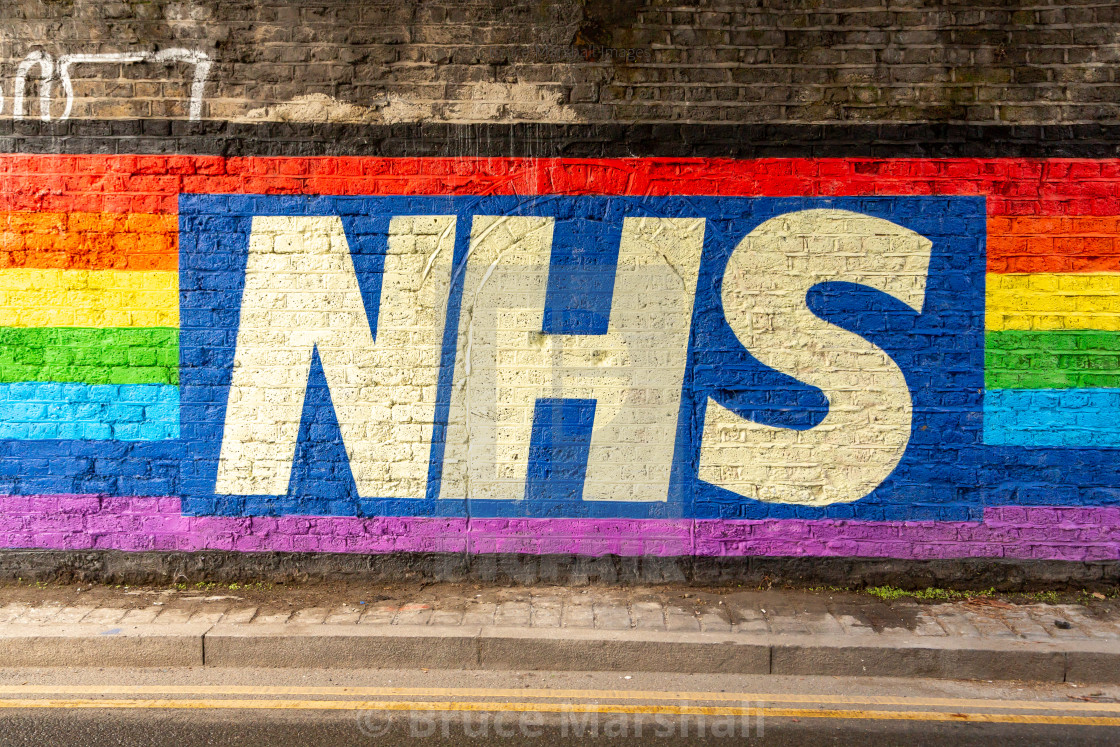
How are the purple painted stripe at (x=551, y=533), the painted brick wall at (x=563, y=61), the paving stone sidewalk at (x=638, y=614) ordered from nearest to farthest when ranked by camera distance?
the paving stone sidewalk at (x=638, y=614) → the painted brick wall at (x=563, y=61) → the purple painted stripe at (x=551, y=533)

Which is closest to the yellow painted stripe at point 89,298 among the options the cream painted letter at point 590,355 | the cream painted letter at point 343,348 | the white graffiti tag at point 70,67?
the cream painted letter at point 343,348

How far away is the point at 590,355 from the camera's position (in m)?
5.41

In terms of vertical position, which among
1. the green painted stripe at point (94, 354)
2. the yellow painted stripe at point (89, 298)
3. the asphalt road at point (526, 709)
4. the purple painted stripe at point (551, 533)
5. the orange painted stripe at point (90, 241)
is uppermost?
the orange painted stripe at point (90, 241)

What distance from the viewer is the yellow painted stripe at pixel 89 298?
215 inches

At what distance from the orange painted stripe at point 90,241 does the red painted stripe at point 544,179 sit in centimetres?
7

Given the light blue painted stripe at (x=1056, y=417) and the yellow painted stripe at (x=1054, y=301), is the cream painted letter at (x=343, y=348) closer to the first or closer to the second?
the yellow painted stripe at (x=1054, y=301)

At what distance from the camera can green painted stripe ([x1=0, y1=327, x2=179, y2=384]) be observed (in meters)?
5.45

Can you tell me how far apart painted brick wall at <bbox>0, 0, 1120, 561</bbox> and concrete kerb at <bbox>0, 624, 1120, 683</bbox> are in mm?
938

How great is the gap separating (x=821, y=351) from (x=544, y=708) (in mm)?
2959

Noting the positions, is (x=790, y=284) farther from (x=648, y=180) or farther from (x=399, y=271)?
(x=399, y=271)

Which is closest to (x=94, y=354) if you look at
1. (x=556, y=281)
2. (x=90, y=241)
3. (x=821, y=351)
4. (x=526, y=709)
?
(x=90, y=241)

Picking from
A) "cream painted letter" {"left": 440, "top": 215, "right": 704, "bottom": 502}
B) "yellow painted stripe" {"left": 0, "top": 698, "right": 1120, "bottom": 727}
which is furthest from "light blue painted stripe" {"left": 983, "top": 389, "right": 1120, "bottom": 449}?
"cream painted letter" {"left": 440, "top": 215, "right": 704, "bottom": 502}

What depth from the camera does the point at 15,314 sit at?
5492 millimetres

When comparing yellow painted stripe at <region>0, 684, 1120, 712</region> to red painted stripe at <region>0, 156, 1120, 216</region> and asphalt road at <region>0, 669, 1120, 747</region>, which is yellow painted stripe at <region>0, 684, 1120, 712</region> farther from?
red painted stripe at <region>0, 156, 1120, 216</region>
